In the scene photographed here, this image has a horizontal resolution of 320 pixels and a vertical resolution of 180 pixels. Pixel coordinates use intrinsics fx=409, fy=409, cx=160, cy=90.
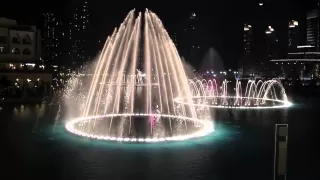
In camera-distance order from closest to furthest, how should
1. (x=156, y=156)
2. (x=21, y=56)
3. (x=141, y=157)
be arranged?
1. (x=141, y=157)
2. (x=156, y=156)
3. (x=21, y=56)

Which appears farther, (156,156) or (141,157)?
(156,156)

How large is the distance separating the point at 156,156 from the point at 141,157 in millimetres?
458

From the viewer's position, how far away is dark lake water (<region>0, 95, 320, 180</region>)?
9961 mm

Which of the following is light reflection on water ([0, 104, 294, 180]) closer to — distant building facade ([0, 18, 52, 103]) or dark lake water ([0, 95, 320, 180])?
dark lake water ([0, 95, 320, 180])

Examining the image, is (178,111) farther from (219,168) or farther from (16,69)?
(16,69)

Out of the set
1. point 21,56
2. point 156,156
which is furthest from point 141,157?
point 21,56

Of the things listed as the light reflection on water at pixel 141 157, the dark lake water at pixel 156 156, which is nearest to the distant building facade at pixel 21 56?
the dark lake water at pixel 156 156

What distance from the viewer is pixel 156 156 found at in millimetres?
11867

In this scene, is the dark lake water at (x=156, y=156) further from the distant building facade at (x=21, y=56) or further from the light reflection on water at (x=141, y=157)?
the distant building facade at (x=21, y=56)

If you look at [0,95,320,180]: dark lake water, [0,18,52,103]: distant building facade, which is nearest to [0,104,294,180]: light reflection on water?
[0,95,320,180]: dark lake water

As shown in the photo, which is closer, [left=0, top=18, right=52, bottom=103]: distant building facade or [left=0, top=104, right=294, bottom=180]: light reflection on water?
[left=0, top=104, right=294, bottom=180]: light reflection on water

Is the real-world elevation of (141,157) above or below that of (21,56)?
below

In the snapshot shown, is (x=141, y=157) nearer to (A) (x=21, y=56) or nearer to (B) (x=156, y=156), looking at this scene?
(B) (x=156, y=156)

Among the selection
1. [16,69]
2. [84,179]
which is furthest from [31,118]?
[16,69]
